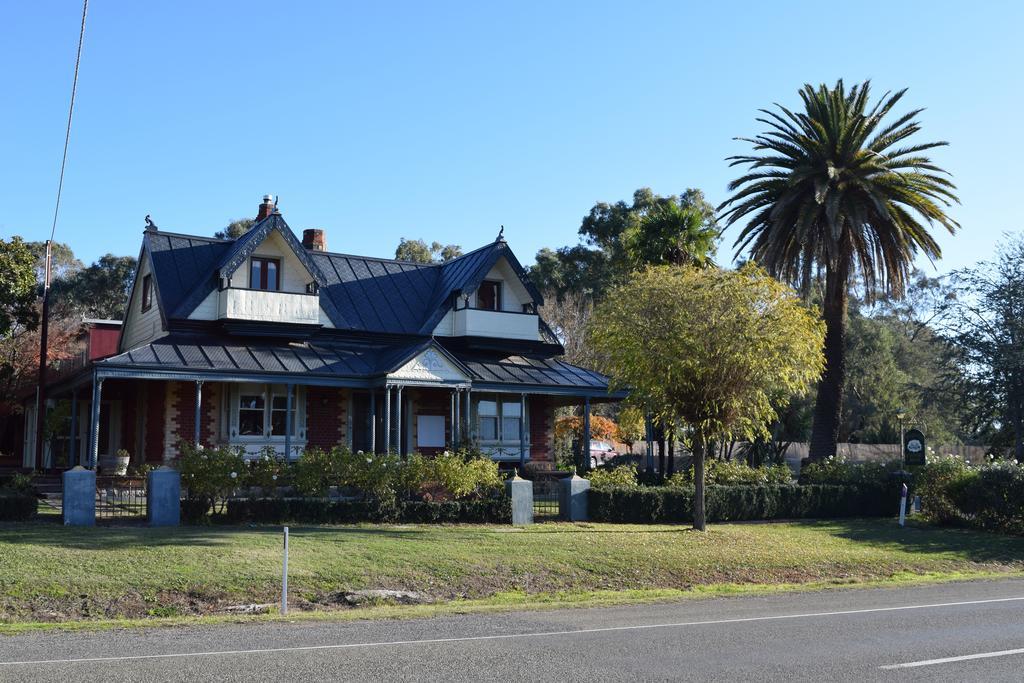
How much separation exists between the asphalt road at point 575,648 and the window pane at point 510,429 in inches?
760

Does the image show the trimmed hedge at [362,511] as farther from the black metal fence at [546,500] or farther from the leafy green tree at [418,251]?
the leafy green tree at [418,251]

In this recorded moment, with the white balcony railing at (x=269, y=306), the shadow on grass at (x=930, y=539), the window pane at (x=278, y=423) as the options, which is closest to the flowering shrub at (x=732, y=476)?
the shadow on grass at (x=930, y=539)

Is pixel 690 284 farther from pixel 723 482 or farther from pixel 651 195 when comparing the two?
pixel 651 195

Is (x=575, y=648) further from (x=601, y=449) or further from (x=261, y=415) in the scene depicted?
(x=601, y=449)

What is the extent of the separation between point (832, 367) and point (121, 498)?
22.1 metres

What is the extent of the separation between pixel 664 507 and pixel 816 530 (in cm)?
364

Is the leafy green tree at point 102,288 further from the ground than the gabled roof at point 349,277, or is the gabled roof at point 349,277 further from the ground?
the leafy green tree at point 102,288

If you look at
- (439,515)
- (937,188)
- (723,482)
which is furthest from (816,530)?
(937,188)

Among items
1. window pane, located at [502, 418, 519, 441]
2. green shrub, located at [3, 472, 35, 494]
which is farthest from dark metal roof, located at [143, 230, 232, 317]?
window pane, located at [502, 418, 519, 441]

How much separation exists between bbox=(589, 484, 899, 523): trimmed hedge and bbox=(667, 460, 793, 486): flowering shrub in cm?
85

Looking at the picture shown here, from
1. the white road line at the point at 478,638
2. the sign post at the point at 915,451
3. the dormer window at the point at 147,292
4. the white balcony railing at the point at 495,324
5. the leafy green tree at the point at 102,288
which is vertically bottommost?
the white road line at the point at 478,638

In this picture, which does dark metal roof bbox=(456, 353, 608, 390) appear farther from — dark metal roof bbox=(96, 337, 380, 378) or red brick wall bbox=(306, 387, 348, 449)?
red brick wall bbox=(306, 387, 348, 449)

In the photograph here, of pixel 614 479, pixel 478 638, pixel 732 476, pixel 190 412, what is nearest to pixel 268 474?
pixel 614 479

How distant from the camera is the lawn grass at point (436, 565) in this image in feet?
47.0
